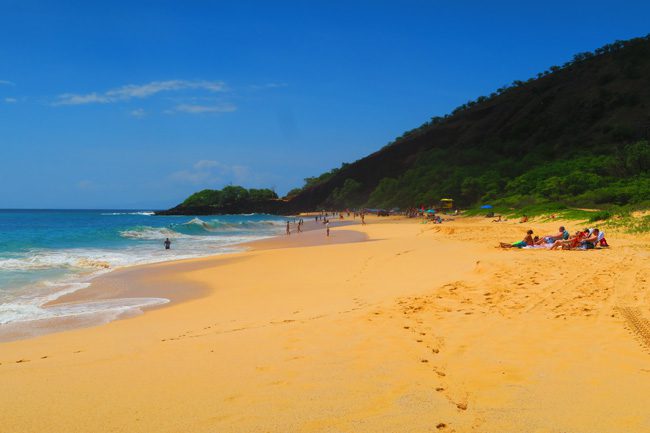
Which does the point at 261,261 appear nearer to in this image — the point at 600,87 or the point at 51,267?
the point at 51,267

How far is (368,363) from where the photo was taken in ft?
17.0

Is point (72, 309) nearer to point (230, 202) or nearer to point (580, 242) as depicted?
point (580, 242)

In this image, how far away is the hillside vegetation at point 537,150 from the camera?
139 feet

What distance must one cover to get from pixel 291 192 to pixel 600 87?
342 feet

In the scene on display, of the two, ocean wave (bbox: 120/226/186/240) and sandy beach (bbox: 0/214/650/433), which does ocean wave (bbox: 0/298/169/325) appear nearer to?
sandy beach (bbox: 0/214/650/433)

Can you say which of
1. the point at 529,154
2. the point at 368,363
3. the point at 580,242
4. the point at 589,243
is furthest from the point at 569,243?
the point at 529,154

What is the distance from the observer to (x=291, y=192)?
563 feet

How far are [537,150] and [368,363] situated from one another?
303 ft

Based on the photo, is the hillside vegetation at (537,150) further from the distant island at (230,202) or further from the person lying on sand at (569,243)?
the person lying on sand at (569,243)

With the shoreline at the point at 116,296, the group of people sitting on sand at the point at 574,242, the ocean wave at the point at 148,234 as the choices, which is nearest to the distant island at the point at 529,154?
the group of people sitting on sand at the point at 574,242

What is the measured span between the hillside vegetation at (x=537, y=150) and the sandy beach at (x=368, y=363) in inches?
1015

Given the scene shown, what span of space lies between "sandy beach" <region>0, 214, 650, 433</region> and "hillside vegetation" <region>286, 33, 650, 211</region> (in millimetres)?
25791

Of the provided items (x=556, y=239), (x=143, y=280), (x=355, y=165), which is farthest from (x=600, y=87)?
(x=143, y=280)

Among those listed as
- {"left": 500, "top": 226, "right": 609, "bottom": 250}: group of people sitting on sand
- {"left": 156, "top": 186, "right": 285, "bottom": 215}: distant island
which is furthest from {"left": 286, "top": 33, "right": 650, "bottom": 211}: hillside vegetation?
{"left": 500, "top": 226, "right": 609, "bottom": 250}: group of people sitting on sand
